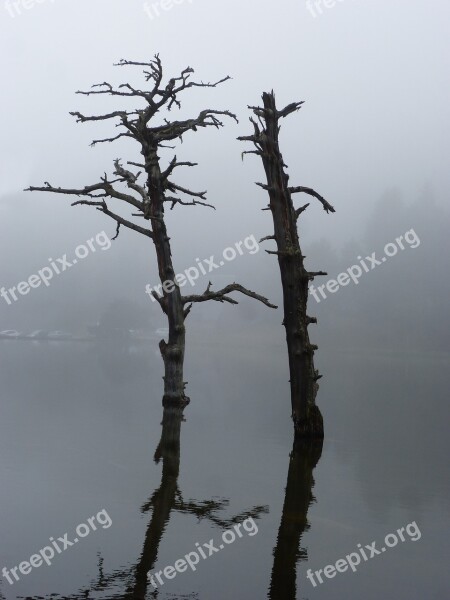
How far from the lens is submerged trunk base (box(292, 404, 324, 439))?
15.4 metres

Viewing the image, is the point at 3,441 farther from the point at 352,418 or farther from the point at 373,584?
the point at 352,418

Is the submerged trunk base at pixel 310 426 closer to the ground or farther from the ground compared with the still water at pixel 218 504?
farther from the ground

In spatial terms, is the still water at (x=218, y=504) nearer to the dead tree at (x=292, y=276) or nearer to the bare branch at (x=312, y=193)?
the dead tree at (x=292, y=276)

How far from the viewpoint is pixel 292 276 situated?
15461 millimetres

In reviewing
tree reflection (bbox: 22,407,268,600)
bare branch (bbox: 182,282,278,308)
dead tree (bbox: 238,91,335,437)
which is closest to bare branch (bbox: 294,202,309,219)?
dead tree (bbox: 238,91,335,437)

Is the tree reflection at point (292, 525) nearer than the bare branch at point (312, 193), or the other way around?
the tree reflection at point (292, 525)

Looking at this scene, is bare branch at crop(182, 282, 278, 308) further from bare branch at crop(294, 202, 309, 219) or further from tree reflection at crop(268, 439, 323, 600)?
tree reflection at crop(268, 439, 323, 600)

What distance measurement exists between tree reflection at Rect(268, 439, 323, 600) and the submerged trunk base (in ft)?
4.61

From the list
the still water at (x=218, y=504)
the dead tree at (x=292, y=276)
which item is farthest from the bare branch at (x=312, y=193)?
the still water at (x=218, y=504)

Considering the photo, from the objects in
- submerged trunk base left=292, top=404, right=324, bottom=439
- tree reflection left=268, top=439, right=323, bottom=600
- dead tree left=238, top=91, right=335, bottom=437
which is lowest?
tree reflection left=268, top=439, right=323, bottom=600

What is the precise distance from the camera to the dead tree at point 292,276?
15.4 metres

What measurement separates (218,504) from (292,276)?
717cm

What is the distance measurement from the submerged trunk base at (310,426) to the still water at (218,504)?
337mm

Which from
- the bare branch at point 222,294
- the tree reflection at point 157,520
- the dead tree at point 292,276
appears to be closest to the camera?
the tree reflection at point 157,520
